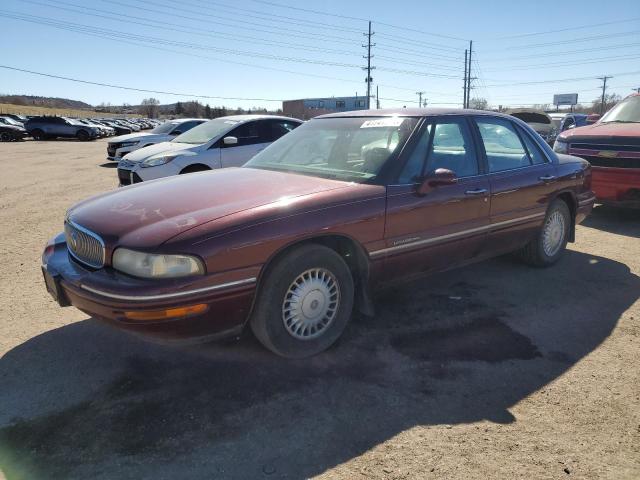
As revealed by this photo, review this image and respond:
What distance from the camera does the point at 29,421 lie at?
2.58 meters

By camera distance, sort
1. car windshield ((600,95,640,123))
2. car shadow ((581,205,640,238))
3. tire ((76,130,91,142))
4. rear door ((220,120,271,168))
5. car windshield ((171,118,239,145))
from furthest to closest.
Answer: tire ((76,130,91,142)) < car windshield ((171,118,239,145)) < rear door ((220,120,271,168)) < car windshield ((600,95,640,123)) < car shadow ((581,205,640,238))

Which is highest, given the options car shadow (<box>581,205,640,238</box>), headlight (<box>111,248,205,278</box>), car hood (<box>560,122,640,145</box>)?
car hood (<box>560,122,640,145</box>)

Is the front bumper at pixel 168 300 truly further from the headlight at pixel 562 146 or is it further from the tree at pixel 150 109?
the tree at pixel 150 109

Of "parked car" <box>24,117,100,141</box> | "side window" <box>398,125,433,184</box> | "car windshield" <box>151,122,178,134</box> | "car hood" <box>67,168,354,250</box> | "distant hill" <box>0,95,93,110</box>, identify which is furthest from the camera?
"distant hill" <box>0,95,93,110</box>

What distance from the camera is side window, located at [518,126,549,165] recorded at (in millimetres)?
4746

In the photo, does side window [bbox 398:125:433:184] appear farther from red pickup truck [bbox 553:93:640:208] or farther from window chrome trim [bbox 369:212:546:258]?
red pickup truck [bbox 553:93:640:208]

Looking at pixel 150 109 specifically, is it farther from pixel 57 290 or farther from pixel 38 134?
pixel 57 290

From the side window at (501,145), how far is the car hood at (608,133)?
2.91 metres

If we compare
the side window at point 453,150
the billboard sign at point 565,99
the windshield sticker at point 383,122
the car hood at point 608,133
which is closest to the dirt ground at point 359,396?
the side window at point 453,150

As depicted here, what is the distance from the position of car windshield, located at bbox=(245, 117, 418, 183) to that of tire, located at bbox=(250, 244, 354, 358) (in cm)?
71

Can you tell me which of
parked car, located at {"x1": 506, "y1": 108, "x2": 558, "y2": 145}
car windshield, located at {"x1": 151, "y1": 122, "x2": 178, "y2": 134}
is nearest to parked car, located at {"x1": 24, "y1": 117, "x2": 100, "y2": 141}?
car windshield, located at {"x1": 151, "y1": 122, "x2": 178, "y2": 134}

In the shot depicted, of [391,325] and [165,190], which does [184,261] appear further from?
[391,325]

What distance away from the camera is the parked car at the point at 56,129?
31.7 meters

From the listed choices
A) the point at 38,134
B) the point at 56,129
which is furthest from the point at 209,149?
the point at 38,134
